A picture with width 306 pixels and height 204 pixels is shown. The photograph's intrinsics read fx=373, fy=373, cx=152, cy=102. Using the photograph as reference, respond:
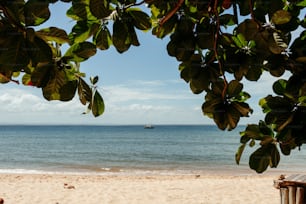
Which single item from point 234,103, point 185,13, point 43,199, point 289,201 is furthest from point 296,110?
point 43,199

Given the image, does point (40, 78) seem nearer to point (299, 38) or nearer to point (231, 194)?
point (299, 38)

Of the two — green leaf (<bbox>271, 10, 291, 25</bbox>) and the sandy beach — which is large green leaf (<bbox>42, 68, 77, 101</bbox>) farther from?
the sandy beach

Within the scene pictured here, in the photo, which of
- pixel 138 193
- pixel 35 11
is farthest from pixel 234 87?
pixel 138 193

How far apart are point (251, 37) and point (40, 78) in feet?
1.67

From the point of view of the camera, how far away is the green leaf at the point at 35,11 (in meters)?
0.60

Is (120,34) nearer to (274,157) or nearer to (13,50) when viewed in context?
(13,50)

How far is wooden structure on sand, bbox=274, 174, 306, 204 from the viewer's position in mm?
3709

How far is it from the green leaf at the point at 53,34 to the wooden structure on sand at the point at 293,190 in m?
3.55

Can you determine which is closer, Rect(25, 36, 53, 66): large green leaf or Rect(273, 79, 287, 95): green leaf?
Rect(25, 36, 53, 66): large green leaf

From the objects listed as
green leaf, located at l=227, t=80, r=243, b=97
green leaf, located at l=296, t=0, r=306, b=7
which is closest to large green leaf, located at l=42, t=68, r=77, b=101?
green leaf, located at l=227, t=80, r=243, b=97

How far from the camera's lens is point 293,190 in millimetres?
3760

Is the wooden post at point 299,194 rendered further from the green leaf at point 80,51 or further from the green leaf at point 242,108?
the green leaf at point 80,51

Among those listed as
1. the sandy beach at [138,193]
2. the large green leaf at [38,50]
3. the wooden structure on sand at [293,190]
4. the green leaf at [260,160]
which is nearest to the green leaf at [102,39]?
the large green leaf at [38,50]

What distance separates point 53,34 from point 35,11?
3.1 inches
